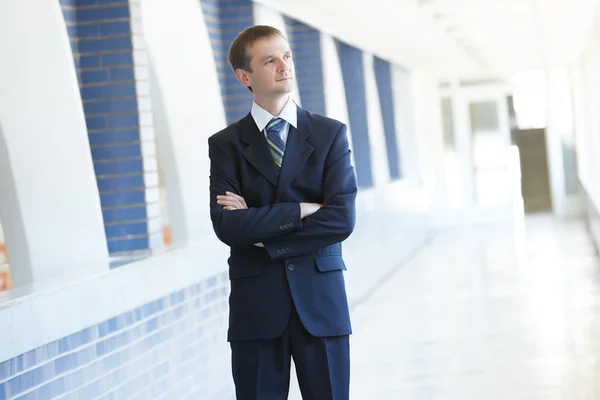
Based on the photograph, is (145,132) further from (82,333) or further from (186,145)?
(82,333)

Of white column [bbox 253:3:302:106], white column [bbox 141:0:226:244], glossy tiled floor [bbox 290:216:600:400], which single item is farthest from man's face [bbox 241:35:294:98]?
white column [bbox 253:3:302:106]

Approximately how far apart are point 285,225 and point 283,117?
0.30 meters

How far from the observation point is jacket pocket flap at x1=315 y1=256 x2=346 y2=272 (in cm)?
267

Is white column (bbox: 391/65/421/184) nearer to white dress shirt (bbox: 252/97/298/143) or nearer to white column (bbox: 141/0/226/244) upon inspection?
white column (bbox: 141/0/226/244)

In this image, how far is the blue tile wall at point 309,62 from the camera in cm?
1036

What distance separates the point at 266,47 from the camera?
2.65 m

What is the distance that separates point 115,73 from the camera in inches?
222

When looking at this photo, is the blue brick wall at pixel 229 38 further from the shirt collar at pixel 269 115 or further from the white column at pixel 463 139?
the white column at pixel 463 139

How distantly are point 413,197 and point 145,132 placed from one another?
10312 millimetres

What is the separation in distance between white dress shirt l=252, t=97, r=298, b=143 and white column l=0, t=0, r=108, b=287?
6.84ft

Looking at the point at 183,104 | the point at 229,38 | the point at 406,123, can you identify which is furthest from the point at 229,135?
the point at 406,123

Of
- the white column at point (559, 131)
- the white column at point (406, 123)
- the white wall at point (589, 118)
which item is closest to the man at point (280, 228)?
the white wall at point (589, 118)

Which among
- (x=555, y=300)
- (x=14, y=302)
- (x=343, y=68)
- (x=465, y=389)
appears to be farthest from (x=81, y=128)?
(x=343, y=68)

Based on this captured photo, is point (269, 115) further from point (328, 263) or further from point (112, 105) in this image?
point (112, 105)
